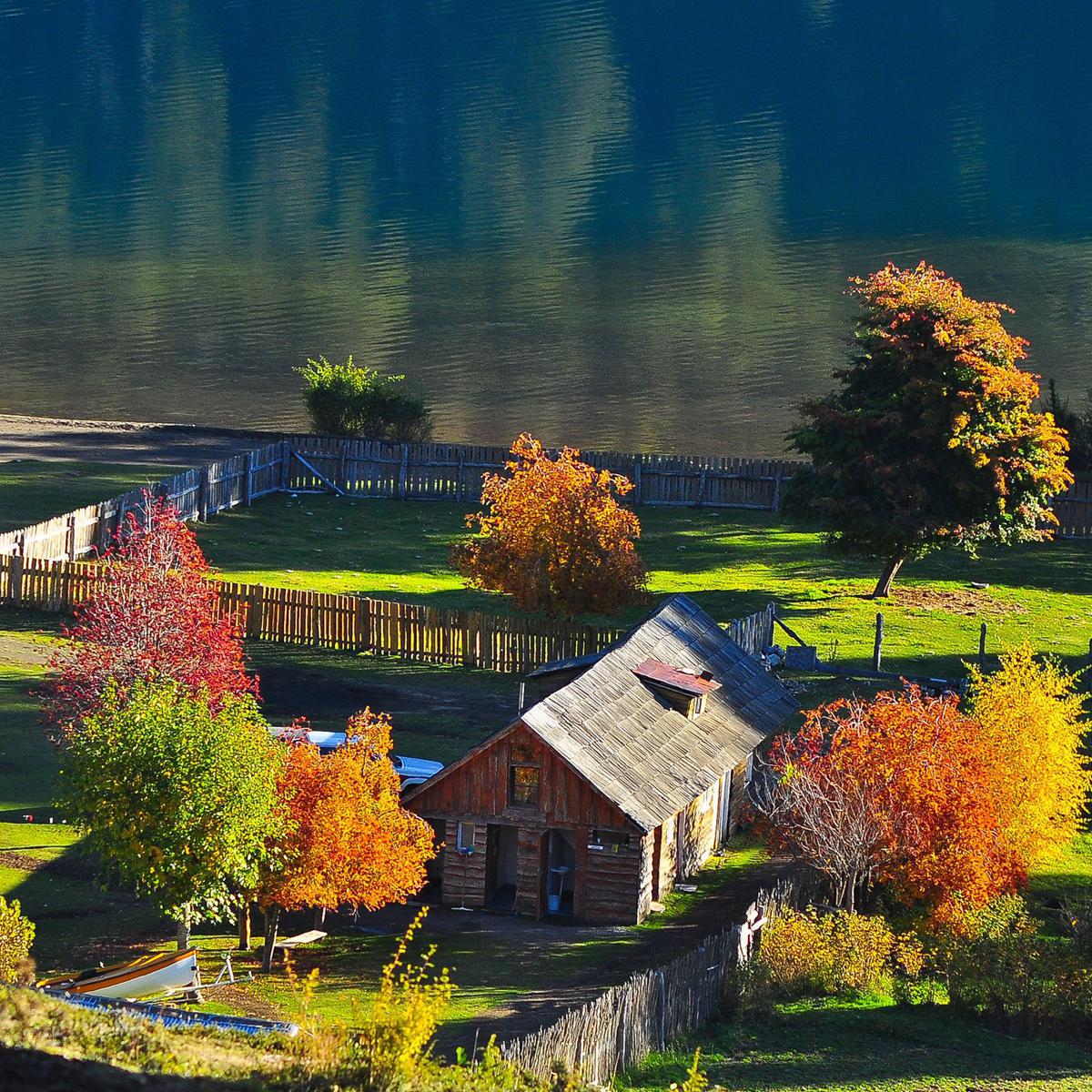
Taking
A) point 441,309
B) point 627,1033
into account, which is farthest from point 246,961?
point 441,309

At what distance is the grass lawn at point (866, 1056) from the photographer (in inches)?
1021

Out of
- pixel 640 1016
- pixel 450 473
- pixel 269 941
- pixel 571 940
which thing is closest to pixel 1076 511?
pixel 450 473

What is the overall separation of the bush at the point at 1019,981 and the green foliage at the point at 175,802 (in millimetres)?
11517

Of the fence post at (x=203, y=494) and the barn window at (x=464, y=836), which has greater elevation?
the fence post at (x=203, y=494)

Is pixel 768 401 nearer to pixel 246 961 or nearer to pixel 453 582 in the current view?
pixel 453 582

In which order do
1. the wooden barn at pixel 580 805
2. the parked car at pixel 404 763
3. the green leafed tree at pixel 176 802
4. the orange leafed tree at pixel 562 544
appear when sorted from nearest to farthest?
1. the green leafed tree at pixel 176 802
2. the wooden barn at pixel 580 805
3. the parked car at pixel 404 763
4. the orange leafed tree at pixel 562 544

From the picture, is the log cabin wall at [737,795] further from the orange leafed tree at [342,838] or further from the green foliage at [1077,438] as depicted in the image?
the green foliage at [1077,438]

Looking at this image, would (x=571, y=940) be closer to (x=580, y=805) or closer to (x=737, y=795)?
(x=580, y=805)

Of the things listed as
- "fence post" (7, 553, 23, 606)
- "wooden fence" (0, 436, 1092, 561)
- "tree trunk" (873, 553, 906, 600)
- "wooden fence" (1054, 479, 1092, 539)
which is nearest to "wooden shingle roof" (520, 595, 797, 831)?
"tree trunk" (873, 553, 906, 600)

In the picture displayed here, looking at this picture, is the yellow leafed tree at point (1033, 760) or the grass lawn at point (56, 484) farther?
the grass lawn at point (56, 484)

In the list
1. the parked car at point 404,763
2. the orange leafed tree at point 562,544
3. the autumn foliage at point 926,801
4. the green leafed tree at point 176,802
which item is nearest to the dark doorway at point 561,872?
the parked car at point 404,763

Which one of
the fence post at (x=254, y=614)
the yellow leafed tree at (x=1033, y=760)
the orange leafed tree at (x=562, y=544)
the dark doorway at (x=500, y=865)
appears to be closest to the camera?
the dark doorway at (x=500, y=865)

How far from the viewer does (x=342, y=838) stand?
96.5ft

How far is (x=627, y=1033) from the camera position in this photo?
84.0 feet
